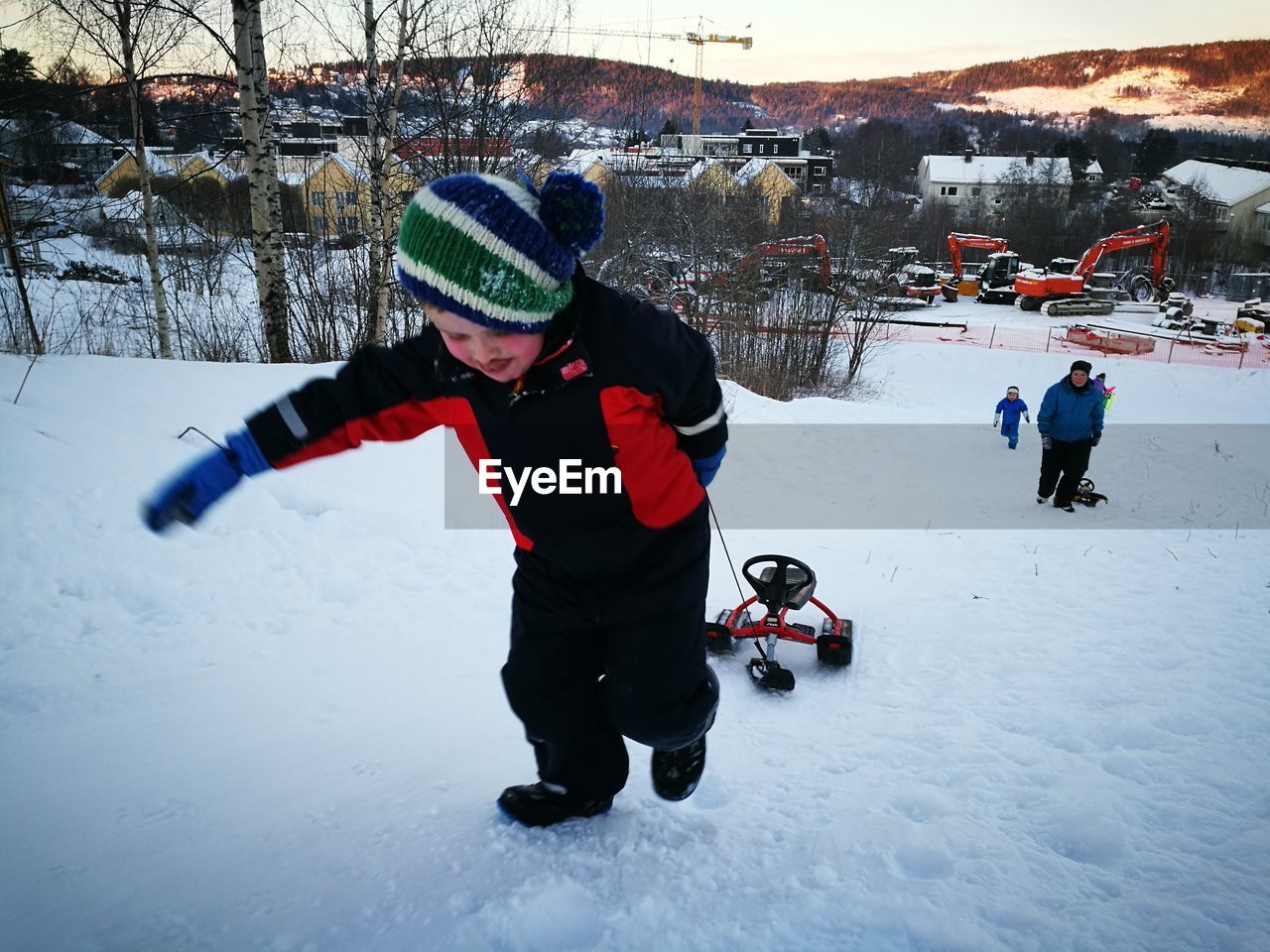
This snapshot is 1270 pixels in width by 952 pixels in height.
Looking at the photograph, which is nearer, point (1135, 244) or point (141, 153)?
point (141, 153)

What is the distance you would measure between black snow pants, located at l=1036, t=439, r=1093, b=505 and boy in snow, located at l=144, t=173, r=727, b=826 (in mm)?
6298

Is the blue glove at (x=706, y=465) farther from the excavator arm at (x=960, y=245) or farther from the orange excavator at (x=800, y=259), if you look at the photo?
the excavator arm at (x=960, y=245)

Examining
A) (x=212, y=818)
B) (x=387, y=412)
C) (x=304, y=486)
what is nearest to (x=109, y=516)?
(x=304, y=486)

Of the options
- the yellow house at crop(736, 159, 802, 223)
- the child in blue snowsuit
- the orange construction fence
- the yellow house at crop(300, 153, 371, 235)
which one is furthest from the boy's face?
the yellow house at crop(736, 159, 802, 223)

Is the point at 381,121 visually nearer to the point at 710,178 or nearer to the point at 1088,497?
the point at 1088,497

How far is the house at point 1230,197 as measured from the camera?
47812 mm

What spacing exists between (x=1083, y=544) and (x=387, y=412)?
18.8ft

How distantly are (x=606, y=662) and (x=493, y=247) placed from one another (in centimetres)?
119

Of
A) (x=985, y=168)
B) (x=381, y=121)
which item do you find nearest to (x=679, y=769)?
(x=381, y=121)

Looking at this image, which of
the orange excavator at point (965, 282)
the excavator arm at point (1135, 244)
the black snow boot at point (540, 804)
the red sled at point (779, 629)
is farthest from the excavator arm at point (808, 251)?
the black snow boot at point (540, 804)

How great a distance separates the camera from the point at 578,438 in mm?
1755

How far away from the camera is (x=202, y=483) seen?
5.95 feet

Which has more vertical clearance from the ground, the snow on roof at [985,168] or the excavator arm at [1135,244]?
the snow on roof at [985,168]

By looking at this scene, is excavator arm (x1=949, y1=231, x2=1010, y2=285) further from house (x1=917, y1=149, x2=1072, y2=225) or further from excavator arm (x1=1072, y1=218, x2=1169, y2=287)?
house (x1=917, y1=149, x2=1072, y2=225)
